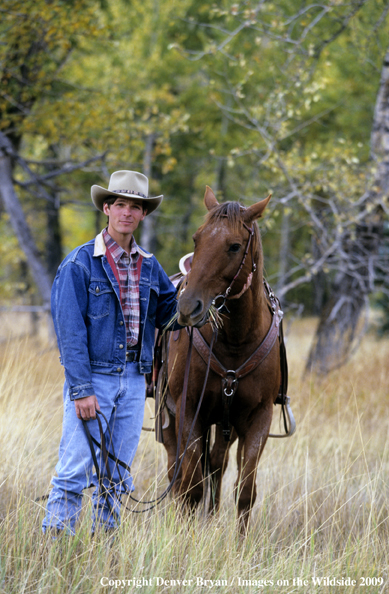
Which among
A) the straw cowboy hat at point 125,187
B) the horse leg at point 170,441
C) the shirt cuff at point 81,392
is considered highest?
the straw cowboy hat at point 125,187

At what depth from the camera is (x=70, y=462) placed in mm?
2863

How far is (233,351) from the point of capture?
3.35 meters

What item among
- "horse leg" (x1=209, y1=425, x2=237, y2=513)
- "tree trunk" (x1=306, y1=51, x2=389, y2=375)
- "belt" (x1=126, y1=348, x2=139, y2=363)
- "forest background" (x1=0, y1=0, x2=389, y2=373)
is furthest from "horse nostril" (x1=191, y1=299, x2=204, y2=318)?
"tree trunk" (x1=306, y1=51, x2=389, y2=375)

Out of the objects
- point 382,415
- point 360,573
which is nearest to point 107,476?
point 360,573

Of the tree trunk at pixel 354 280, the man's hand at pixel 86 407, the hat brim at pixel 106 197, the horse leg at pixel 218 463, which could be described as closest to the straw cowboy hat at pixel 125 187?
the hat brim at pixel 106 197

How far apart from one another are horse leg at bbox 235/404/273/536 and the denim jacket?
825mm

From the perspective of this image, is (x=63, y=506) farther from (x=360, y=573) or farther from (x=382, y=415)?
(x=382, y=415)

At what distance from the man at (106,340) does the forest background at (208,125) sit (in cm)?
368

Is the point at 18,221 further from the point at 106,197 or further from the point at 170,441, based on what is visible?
the point at 106,197

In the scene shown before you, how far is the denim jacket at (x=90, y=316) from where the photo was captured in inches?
110

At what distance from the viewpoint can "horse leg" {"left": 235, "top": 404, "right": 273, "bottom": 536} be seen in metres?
3.34

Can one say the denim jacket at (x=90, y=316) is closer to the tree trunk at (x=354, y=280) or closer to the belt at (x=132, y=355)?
the belt at (x=132, y=355)

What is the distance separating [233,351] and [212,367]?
0.55 ft

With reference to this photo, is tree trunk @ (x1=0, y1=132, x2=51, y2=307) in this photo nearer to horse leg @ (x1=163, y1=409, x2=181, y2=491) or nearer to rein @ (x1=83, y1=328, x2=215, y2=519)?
horse leg @ (x1=163, y1=409, x2=181, y2=491)
